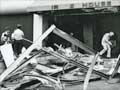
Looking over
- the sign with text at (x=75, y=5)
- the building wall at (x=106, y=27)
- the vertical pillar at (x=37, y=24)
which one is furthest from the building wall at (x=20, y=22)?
the building wall at (x=106, y=27)

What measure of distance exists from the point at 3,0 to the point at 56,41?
475 cm

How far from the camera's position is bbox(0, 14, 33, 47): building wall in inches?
765

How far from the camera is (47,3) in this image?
18266mm

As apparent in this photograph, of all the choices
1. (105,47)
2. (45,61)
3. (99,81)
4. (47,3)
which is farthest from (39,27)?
(99,81)

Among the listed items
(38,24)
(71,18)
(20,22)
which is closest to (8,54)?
(71,18)

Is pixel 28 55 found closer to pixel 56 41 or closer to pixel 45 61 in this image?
pixel 45 61

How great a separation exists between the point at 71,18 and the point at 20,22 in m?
3.14

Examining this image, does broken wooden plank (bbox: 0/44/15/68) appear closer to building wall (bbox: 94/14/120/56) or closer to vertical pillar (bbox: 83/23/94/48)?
building wall (bbox: 94/14/120/56)

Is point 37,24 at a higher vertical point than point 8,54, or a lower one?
lower

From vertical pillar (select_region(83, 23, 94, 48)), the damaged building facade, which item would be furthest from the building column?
vertical pillar (select_region(83, 23, 94, 48))

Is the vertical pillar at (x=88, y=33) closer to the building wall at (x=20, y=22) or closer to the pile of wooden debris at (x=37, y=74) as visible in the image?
the building wall at (x=20, y=22)

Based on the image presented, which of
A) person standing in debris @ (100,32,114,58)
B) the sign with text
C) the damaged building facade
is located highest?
the sign with text

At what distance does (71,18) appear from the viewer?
18.4 m

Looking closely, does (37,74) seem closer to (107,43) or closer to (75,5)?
(107,43)
